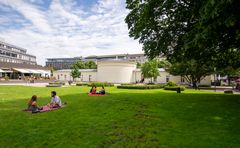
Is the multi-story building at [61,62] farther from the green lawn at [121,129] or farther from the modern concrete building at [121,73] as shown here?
the green lawn at [121,129]

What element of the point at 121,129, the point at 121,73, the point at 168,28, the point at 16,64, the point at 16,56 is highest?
the point at 16,56

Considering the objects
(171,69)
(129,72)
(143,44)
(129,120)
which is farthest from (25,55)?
(129,120)

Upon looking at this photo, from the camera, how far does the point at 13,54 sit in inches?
4360

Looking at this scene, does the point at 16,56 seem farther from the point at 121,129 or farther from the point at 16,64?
the point at 121,129

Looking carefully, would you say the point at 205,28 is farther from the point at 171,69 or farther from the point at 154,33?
the point at 171,69

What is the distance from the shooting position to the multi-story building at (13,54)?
102556mm

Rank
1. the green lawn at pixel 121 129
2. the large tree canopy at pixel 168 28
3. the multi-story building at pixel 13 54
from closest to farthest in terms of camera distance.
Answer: the green lawn at pixel 121 129 < the large tree canopy at pixel 168 28 < the multi-story building at pixel 13 54

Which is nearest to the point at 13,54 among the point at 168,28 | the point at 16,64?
the point at 16,64

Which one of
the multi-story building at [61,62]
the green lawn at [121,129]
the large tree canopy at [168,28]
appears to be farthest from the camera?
the multi-story building at [61,62]

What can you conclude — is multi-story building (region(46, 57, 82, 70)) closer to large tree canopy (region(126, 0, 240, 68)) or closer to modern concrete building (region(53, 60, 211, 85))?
modern concrete building (region(53, 60, 211, 85))

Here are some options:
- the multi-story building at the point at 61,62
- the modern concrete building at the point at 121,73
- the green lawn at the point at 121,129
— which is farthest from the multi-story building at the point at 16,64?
the multi-story building at the point at 61,62

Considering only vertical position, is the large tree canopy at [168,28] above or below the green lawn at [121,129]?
above

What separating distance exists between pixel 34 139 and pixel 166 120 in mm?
5737

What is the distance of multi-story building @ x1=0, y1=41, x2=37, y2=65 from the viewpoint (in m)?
103
